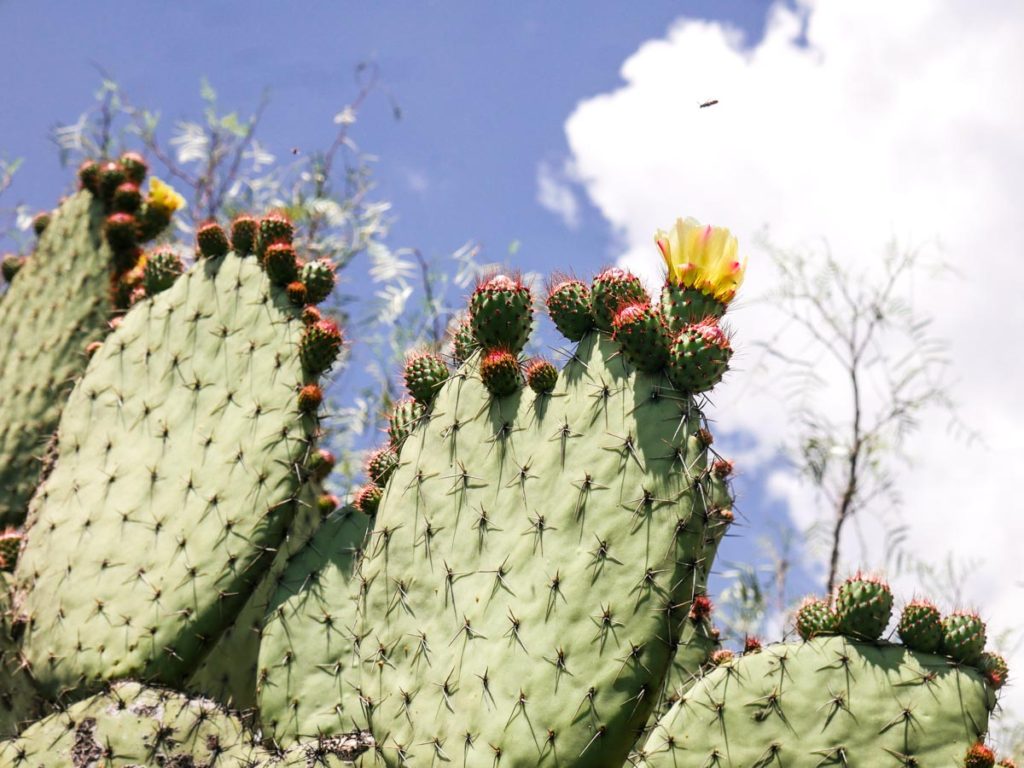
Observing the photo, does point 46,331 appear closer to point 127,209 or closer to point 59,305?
point 59,305

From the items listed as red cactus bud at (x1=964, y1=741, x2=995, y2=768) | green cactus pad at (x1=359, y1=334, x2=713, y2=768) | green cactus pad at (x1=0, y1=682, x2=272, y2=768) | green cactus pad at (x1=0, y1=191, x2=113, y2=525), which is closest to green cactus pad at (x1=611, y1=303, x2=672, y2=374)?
green cactus pad at (x1=359, y1=334, x2=713, y2=768)

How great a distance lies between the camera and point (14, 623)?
2.94 meters

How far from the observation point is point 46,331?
3.79 m

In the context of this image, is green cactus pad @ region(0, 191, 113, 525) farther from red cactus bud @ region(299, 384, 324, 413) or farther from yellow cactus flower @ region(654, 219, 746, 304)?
yellow cactus flower @ region(654, 219, 746, 304)

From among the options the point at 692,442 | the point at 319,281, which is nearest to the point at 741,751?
the point at 692,442

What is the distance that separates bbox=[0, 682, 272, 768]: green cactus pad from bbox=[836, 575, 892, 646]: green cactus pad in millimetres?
1276

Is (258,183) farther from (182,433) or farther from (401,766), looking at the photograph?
(401,766)

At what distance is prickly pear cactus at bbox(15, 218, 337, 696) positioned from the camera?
2662mm

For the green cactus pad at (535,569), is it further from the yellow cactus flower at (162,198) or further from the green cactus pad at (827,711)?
the yellow cactus flower at (162,198)

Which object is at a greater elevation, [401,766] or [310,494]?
[310,494]

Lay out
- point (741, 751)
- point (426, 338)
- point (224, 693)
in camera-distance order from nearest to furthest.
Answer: point (741, 751), point (224, 693), point (426, 338)

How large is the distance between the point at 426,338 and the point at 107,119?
299 centimetres

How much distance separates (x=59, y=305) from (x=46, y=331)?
0.33ft

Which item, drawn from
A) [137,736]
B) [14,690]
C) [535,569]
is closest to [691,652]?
[535,569]
